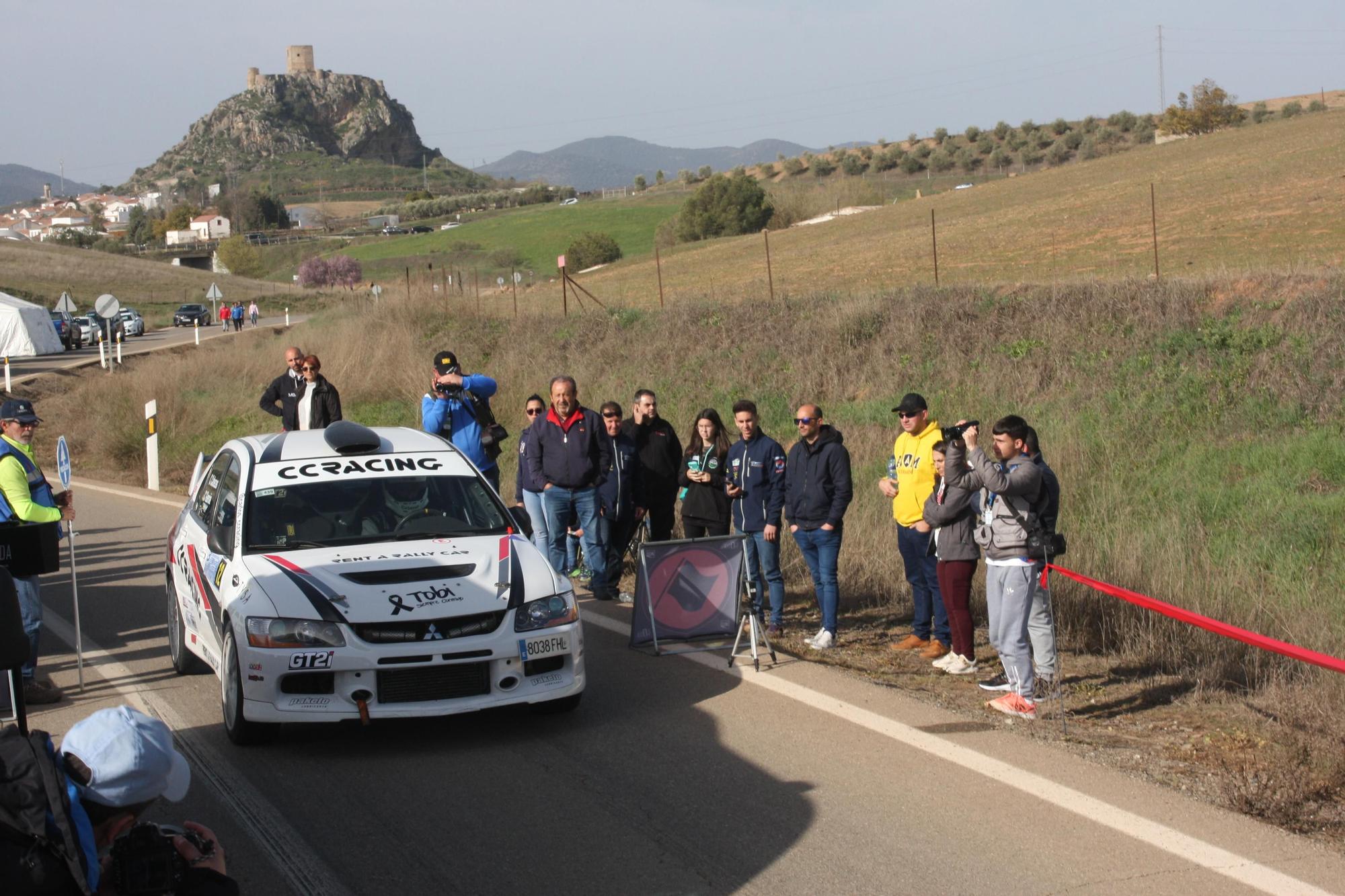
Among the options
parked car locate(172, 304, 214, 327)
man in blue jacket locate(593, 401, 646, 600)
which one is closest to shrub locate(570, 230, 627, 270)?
parked car locate(172, 304, 214, 327)

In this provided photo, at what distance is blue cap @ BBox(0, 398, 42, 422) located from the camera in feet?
26.5

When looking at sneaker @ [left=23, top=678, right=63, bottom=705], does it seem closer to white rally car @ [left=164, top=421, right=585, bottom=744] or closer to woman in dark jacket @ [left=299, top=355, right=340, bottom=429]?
white rally car @ [left=164, top=421, right=585, bottom=744]

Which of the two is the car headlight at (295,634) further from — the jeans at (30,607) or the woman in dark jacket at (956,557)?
the woman in dark jacket at (956,557)

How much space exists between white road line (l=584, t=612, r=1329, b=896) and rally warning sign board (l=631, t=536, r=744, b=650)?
22.6 inches

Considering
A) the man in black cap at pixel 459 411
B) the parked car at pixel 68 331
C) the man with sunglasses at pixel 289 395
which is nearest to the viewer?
the man in black cap at pixel 459 411

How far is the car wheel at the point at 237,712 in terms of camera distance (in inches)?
265

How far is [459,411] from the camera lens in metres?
11.6

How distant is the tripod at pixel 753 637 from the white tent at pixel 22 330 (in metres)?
48.5

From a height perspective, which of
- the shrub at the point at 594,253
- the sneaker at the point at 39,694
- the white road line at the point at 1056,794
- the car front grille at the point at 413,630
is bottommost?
the white road line at the point at 1056,794

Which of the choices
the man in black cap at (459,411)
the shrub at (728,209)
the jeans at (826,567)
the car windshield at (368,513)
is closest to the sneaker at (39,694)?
the car windshield at (368,513)

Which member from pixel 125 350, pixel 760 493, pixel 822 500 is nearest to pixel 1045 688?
pixel 822 500

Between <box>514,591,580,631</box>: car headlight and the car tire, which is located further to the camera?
the car tire

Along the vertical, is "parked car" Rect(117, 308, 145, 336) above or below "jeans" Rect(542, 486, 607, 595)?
above

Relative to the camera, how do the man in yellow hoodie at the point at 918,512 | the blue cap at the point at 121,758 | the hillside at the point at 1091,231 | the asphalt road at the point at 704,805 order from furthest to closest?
the hillside at the point at 1091,231 < the man in yellow hoodie at the point at 918,512 < the asphalt road at the point at 704,805 < the blue cap at the point at 121,758
